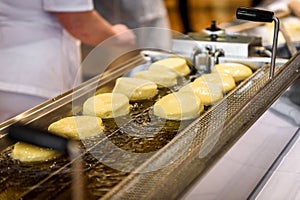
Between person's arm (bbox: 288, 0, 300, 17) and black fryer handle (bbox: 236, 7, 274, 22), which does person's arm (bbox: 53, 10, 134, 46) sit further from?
person's arm (bbox: 288, 0, 300, 17)

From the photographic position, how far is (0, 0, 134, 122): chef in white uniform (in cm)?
190

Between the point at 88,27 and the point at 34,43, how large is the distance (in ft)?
0.72

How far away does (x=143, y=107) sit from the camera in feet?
4.29

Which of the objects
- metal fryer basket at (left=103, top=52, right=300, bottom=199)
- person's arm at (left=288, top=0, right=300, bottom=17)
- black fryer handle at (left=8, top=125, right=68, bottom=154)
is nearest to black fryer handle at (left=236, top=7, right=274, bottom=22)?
metal fryer basket at (left=103, top=52, right=300, bottom=199)

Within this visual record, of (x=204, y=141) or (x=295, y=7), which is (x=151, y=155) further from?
(x=295, y=7)

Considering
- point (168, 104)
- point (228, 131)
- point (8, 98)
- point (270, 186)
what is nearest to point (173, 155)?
point (228, 131)

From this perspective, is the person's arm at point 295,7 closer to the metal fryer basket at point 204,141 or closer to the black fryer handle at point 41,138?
the metal fryer basket at point 204,141

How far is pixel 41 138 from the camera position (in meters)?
0.90

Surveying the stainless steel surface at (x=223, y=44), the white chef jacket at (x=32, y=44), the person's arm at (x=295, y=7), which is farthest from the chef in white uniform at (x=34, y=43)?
the person's arm at (x=295, y=7)

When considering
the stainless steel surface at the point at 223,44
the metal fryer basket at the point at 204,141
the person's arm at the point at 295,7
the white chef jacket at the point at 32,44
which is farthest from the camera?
the person's arm at the point at 295,7

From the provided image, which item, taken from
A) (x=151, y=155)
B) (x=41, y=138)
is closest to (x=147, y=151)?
(x=151, y=155)

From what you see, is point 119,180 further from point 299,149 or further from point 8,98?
Result: point 8,98

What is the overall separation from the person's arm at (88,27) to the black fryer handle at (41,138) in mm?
990

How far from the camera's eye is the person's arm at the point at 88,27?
1937 millimetres
